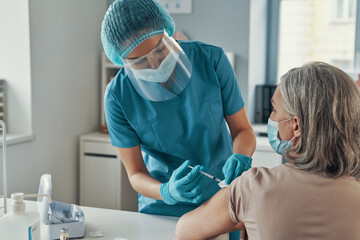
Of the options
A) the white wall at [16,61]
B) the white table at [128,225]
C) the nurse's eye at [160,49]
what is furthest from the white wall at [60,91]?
the nurse's eye at [160,49]

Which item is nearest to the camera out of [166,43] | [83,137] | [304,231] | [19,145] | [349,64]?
[304,231]

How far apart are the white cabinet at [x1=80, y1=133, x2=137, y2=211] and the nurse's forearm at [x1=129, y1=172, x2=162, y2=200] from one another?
1402 mm

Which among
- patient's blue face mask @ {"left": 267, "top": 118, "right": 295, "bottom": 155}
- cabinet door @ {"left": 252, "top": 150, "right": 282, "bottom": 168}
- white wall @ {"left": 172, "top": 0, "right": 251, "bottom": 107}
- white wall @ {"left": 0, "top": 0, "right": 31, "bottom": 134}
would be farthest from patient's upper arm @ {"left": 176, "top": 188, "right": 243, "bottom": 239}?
white wall @ {"left": 172, "top": 0, "right": 251, "bottom": 107}

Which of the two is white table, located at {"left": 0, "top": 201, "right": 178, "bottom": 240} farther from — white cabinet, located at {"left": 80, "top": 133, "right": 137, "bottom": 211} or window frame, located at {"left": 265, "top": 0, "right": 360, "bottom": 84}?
window frame, located at {"left": 265, "top": 0, "right": 360, "bottom": 84}

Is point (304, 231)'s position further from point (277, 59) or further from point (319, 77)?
point (277, 59)

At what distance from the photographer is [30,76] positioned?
2592 millimetres

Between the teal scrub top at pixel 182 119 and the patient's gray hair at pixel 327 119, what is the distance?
58 cm

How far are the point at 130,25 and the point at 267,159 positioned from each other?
5.43ft

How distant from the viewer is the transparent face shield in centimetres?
133

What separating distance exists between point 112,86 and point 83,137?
1.57m

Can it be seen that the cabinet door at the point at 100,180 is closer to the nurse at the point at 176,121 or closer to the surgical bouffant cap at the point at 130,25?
the nurse at the point at 176,121

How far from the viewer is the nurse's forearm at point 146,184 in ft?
4.86

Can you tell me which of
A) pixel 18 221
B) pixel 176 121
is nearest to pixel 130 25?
pixel 176 121

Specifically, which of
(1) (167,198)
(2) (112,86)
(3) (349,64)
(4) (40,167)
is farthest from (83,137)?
(3) (349,64)
